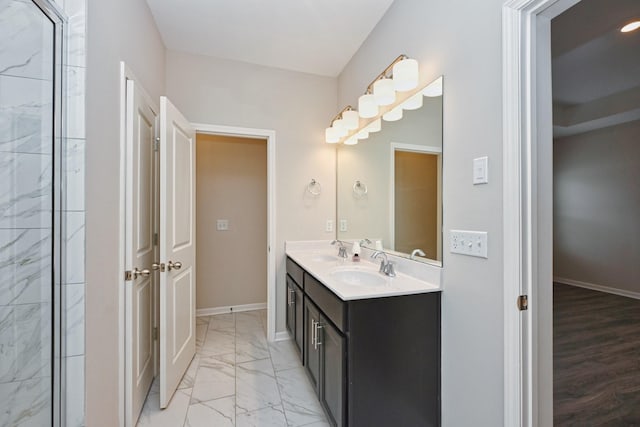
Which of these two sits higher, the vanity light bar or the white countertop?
the vanity light bar

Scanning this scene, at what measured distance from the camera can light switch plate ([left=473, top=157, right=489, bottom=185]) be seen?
1142 millimetres

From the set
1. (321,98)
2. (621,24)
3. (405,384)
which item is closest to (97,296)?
(405,384)

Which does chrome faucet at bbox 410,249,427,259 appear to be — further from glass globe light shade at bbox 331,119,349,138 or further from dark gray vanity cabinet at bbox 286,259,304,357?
glass globe light shade at bbox 331,119,349,138

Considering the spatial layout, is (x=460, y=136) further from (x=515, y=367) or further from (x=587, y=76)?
(x=587, y=76)

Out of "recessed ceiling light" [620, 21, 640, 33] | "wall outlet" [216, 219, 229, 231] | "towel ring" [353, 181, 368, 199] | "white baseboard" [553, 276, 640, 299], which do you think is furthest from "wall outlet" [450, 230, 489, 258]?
"white baseboard" [553, 276, 640, 299]

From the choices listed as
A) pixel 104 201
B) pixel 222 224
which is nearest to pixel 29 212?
pixel 104 201

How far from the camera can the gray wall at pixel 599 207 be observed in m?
3.75

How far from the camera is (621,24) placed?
1.83m

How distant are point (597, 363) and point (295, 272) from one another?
247cm

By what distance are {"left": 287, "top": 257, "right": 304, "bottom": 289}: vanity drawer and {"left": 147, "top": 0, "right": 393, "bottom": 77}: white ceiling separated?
1.90 meters

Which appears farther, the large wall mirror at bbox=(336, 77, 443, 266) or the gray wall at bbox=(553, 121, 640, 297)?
Result: the gray wall at bbox=(553, 121, 640, 297)

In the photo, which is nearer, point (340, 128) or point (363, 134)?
point (363, 134)

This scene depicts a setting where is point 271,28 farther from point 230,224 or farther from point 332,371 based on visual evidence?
point 332,371

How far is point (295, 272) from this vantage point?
2.28m
